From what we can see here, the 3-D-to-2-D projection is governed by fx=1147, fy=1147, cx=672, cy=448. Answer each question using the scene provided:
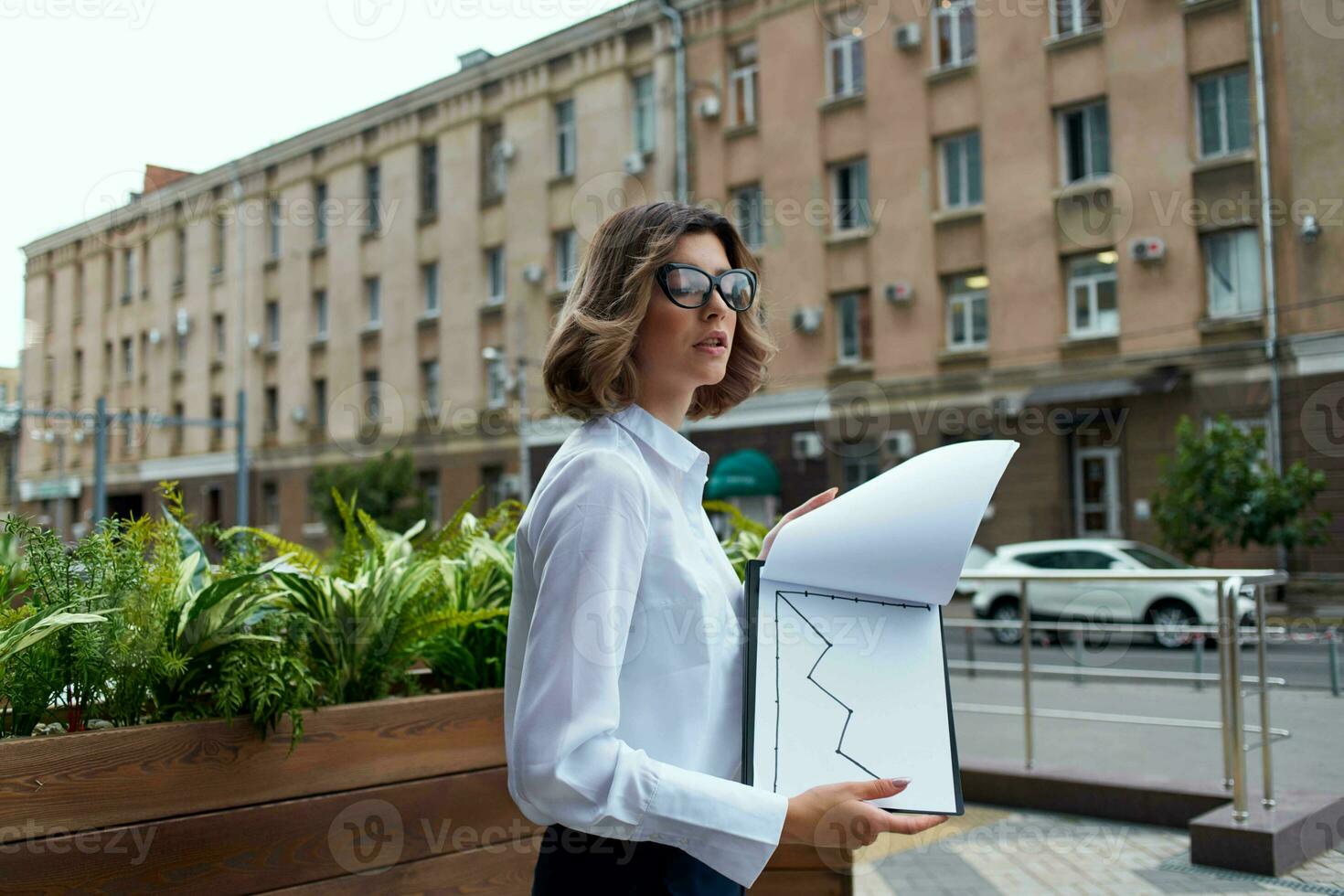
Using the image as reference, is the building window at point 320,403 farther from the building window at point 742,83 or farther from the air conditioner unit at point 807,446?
the air conditioner unit at point 807,446

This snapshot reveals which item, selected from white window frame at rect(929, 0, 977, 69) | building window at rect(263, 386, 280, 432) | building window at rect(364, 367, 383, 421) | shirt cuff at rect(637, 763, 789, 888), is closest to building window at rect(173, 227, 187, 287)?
building window at rect(263, 386, 280, 432)

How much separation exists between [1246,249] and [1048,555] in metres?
5.95

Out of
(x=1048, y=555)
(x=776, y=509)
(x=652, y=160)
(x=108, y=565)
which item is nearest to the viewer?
(x=108, y=565)

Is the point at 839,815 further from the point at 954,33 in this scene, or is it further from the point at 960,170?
the point at 954,33

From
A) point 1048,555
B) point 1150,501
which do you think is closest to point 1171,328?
point 1150,501

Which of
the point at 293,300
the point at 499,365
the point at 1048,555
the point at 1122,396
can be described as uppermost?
the point at 293,300

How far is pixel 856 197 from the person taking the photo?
2217 cm

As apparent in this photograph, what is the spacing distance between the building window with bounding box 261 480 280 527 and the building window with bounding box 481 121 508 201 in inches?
459

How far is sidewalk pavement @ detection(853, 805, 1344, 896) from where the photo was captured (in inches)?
160

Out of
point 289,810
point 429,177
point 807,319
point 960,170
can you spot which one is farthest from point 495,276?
point 289,810

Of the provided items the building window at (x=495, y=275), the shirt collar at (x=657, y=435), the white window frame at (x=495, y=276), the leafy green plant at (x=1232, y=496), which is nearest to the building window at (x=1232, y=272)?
the leafy green plant at (x=1232, y=496)

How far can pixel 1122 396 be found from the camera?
1886 centimetres

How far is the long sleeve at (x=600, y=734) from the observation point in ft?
4.28

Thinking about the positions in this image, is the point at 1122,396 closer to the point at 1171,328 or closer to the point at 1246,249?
the point at 1171,328
